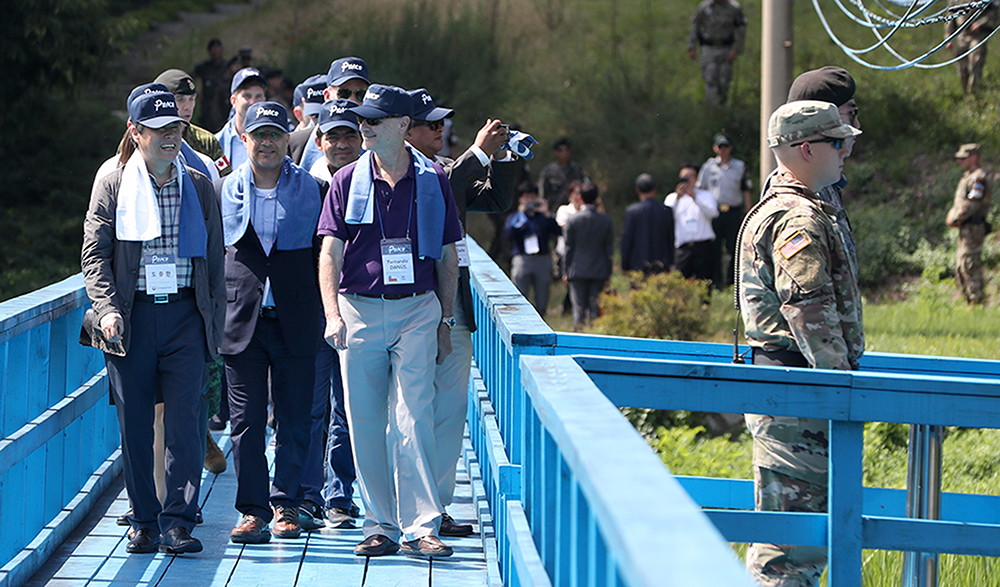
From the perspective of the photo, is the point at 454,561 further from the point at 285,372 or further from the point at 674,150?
the point at 674,150

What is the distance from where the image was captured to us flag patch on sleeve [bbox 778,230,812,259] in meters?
4.05

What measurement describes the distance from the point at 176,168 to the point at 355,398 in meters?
1.25

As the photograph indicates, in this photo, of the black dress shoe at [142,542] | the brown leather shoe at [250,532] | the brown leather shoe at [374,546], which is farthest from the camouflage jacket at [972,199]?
the black dress shoe at [142,542]

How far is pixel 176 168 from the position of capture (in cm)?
491

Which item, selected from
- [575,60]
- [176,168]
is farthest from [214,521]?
[575,60]

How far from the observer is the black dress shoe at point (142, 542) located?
15.9 feet

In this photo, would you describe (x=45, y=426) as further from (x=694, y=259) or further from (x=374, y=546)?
(x=694, y=259)

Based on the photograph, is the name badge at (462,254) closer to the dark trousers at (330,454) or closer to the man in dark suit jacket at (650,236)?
the dark trousers at (330,454)

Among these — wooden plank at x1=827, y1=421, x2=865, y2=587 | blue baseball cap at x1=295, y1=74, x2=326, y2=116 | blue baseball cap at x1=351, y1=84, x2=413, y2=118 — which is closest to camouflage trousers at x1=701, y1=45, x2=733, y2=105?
blue baseball cap at x1=295, y1=74, x2=326, y2=116

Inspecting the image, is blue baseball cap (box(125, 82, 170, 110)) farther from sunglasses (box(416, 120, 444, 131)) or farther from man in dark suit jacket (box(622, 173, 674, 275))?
man in dark suit jacket (box(622, 173, 674, 275))

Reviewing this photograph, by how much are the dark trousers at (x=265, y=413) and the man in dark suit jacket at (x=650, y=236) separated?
28.0 ft

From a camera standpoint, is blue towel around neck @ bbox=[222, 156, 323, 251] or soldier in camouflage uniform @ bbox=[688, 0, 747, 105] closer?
blue towel around neck @ bbox=[222, 156, 323, 251]

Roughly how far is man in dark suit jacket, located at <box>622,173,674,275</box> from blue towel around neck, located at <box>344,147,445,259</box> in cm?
867

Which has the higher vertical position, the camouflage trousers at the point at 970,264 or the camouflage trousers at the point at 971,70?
the camouflage trousers at the point at 971,70
